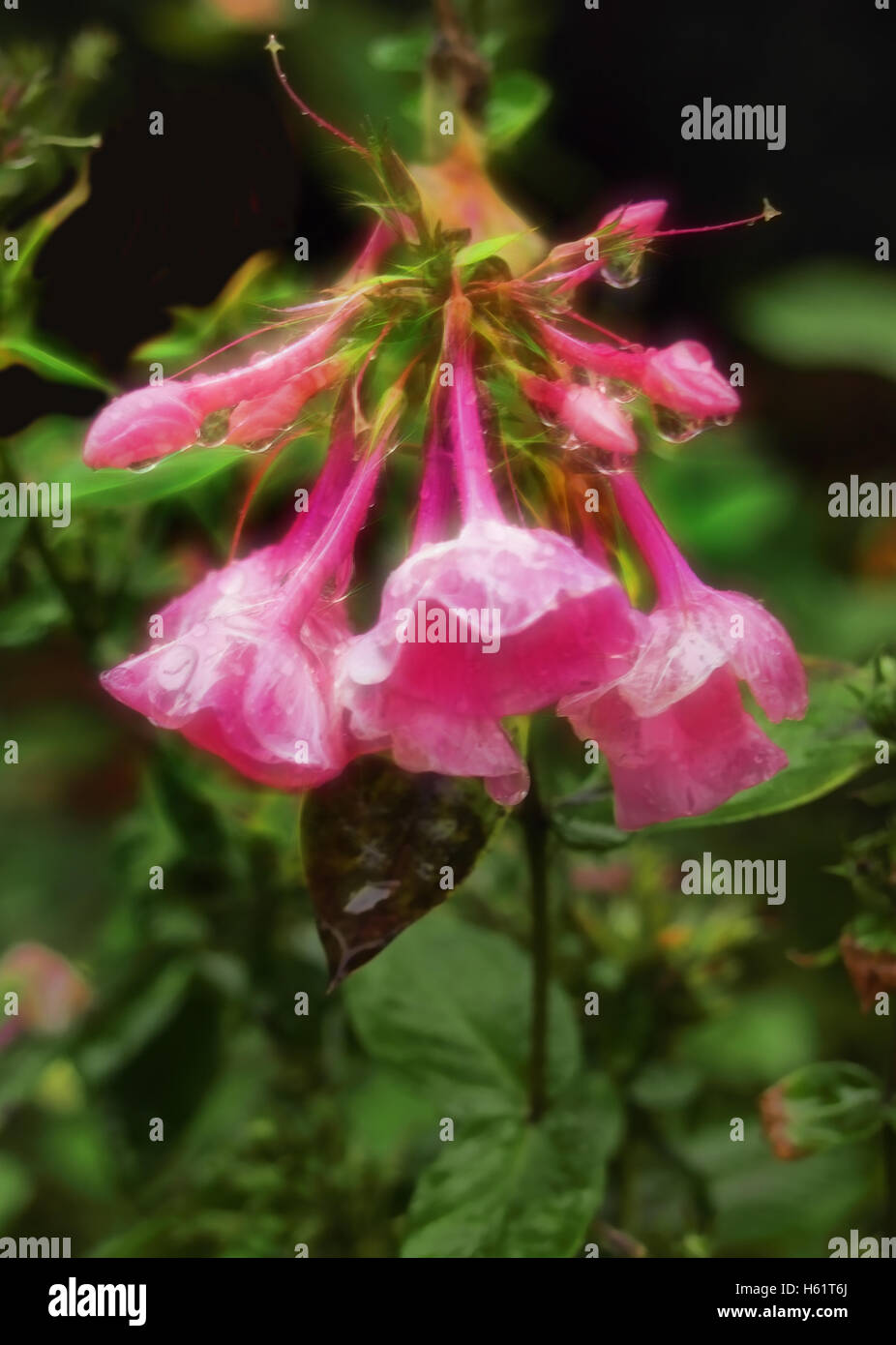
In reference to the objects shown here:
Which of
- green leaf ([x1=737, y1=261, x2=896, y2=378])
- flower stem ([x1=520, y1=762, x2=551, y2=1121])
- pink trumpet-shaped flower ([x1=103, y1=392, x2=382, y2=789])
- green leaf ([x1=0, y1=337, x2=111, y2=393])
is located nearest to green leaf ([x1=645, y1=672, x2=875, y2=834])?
flower stem ([x1=520, y1=762, x2=551, y2=1121])

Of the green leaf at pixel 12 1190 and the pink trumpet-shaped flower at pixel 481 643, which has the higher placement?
the pink trumpet-shaped flower at pixel 481 643

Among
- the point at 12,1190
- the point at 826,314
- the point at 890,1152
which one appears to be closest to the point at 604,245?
the point at 890,1152

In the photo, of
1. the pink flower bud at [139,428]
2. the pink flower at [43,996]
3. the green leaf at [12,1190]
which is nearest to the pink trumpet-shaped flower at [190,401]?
the pink flower bud at [139,428]

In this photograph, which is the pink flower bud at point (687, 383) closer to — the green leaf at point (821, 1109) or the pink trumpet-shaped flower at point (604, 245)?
the pink trumpet-shaped flower at point (604, 245)

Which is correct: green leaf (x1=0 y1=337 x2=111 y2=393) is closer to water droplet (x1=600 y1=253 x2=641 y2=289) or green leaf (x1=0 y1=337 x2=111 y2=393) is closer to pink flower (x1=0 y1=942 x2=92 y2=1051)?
water droplet (x1=600 y1=253 x2=641 y2=289)

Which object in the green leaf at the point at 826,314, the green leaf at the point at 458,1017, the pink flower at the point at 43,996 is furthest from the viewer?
the green leaf at the point at 826,314
